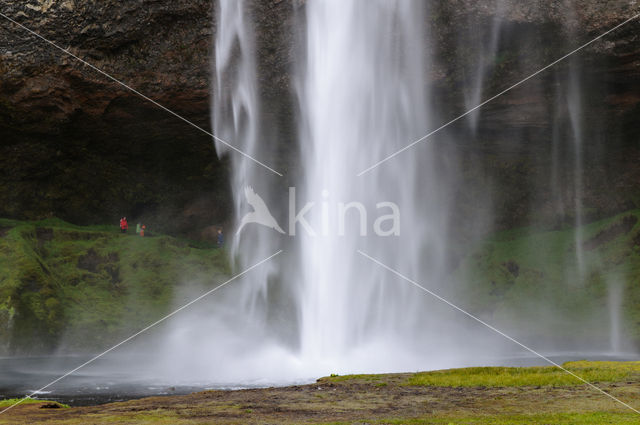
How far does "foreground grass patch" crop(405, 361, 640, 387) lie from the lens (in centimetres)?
1775

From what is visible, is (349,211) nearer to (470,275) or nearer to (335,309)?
(335,309)

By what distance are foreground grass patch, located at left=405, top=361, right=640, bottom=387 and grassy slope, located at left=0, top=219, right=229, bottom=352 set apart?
2567cm

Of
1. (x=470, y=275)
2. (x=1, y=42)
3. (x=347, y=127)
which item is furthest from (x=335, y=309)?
(x=1, y=42)

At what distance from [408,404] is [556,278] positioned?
115 feet

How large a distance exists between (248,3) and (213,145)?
1206cm

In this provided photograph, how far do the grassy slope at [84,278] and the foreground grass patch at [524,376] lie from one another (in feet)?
84.2

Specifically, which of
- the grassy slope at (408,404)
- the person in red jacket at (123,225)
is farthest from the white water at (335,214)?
the grassy slope at (408,404)

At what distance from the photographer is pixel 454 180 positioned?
51750 millimetres

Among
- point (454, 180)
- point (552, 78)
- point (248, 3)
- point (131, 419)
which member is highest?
point (248, 3)

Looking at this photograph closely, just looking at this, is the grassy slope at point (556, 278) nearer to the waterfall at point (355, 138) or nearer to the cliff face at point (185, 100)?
the cliff face at point (185, 100)

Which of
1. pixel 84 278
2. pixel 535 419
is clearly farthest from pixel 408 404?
pixel 84 278

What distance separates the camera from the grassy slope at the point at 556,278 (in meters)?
43.4

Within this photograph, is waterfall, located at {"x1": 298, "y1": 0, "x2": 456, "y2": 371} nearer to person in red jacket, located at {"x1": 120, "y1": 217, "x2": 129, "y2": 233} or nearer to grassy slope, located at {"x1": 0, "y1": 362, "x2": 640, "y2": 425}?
grassy slope, located at {"x1": 0, "y1": 362, "x2": 640, "y2": 425}

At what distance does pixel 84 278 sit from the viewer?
43.9 metres
